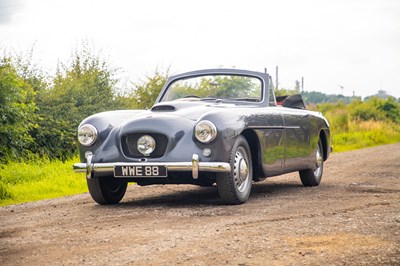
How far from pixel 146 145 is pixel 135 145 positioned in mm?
156

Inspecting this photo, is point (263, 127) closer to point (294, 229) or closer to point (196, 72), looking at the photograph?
point (196, 72)

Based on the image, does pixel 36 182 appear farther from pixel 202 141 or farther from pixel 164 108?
pixel 202 141

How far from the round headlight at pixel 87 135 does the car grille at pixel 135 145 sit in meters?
0.41

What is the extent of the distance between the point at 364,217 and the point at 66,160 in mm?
9462

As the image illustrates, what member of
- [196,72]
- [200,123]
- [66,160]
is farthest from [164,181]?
[66,160]

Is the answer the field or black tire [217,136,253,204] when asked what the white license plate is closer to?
black tire [217,136,253,204]

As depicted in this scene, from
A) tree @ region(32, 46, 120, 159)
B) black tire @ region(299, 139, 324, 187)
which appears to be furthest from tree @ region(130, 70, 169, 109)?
black tire @ region(299, 139, 324, 187)

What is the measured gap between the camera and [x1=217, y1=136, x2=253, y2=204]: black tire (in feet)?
26.1

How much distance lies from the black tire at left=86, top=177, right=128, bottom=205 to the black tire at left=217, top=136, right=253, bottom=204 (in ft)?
4.47

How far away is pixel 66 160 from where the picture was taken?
1534 centimetres

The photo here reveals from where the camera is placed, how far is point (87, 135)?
8492 mm

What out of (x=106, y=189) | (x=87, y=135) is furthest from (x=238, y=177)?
(x=87, y=135)

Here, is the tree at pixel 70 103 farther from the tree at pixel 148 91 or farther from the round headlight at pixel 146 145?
the round headlight at pixel 146 145

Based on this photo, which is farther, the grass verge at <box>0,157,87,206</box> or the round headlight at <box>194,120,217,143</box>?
the grass verge at <box>0,157,87,206</box>
